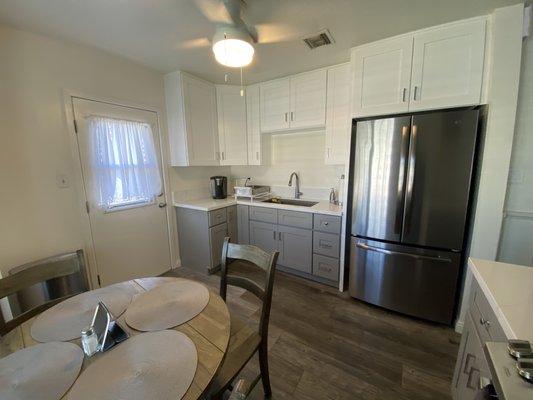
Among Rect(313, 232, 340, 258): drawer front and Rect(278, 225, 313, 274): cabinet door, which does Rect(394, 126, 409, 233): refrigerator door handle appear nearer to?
Rect(313, 232, 340, 258): drawer front

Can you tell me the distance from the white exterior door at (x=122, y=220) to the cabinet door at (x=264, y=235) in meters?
1.10

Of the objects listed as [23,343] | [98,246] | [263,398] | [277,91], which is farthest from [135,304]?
[277,91]

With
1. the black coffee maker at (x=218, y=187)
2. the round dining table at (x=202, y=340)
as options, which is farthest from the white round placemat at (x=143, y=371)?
the black coffee maker at (x=218, y=187)

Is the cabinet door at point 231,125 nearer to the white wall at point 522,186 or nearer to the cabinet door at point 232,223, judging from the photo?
the cabinet door at point 232,223

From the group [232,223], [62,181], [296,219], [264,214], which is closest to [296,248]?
[296,219]

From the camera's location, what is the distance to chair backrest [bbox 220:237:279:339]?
118 centimetres

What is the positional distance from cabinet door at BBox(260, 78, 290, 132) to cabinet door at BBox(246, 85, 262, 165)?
0.25ft

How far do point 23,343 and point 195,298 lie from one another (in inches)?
25.2

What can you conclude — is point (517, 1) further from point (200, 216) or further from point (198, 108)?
point (200, 216)

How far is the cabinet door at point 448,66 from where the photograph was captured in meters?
1.63

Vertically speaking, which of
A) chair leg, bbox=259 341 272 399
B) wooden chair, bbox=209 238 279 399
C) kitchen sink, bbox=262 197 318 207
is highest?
kitchen sink, bbox=262 197 318 207

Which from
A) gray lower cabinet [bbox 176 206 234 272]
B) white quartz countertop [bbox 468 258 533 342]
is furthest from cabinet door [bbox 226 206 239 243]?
white quartz countertop [bbox 468 258 533 342]

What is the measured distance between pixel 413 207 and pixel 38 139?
3096mm

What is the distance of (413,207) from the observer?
6.12 ft
